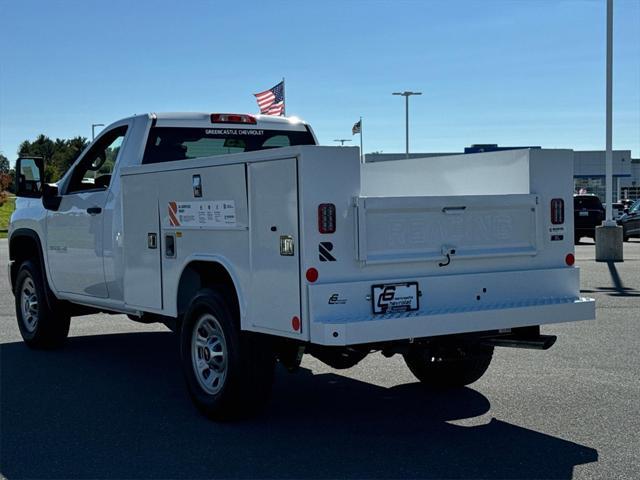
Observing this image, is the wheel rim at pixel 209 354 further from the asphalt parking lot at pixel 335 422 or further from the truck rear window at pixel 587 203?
the truck rear window at pixel 587 203

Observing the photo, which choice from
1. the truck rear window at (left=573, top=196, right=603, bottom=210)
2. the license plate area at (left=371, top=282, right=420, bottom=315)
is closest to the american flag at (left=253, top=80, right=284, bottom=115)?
the truck rear window at (left=573, top=196, right=603, bottom=210)

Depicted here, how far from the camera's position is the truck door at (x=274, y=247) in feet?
18.6

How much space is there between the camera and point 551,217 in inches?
261

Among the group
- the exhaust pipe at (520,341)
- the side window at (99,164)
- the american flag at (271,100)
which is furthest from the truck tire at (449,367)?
the american flag at (271,100)

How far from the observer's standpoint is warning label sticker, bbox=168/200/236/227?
6273mm

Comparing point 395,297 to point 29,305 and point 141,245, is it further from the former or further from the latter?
point 29,305

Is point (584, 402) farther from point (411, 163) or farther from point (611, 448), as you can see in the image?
point (411, 163)

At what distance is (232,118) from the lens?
8852 millimetres

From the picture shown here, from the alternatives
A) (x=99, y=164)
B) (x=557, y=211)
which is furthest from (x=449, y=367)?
(x=99, y=164)

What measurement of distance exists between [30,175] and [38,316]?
1.51 meters

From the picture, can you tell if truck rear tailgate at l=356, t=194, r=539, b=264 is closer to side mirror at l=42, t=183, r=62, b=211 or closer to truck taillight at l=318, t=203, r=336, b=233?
truck taillight at l=318, t=203, r=336, b=233

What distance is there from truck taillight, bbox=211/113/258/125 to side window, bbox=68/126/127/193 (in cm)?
86

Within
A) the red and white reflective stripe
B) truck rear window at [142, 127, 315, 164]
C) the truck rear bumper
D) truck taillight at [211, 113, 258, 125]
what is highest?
truck taillight at [211, 113, 258, 125]

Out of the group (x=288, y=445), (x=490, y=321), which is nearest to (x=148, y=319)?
(x=288, y=445)
